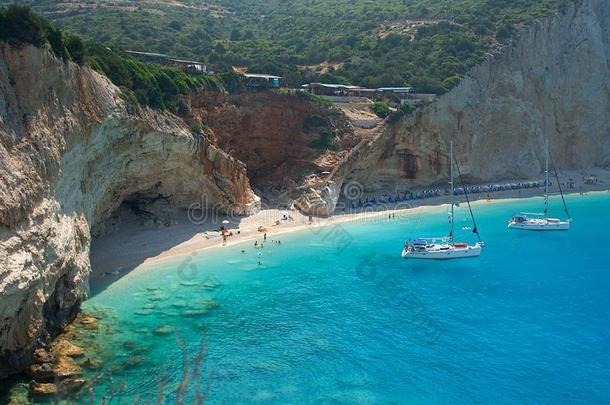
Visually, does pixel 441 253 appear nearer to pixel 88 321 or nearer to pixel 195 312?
pixel 195 312

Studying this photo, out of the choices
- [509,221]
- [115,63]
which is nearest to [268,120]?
[115,63]

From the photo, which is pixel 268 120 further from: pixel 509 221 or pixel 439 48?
pixel 439 48

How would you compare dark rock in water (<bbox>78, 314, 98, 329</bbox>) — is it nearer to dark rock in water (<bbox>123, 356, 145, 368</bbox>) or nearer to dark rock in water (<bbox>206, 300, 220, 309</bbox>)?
dark rock in water (<bbox>123, 356, 145, 368</bbox>)

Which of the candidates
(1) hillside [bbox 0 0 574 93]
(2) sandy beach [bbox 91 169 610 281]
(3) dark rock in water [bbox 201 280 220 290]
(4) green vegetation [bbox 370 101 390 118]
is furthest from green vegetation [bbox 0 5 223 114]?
(1) hillside [bbox 0 0 574 93]

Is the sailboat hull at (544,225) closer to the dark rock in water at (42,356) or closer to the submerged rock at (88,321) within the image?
the submerged rock at (88,321)

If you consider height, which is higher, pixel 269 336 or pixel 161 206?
pixel 161 206

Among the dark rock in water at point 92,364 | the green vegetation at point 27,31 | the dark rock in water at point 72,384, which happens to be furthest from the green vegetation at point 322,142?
the dark rock in water at point 72,384

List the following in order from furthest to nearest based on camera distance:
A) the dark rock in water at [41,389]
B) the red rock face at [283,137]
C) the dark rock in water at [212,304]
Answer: the red rock face at [283,137], the dark rock in water at [212,304], the dark rock in water at [41,389]

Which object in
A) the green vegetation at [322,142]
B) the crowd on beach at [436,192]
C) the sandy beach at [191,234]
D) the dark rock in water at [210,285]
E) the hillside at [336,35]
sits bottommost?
the dark rock in water at [210,285]
